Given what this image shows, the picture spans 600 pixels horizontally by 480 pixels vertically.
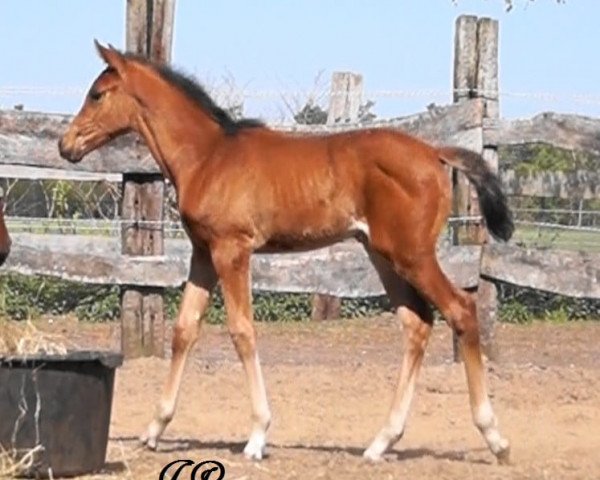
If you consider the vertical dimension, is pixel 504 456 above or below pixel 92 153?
below

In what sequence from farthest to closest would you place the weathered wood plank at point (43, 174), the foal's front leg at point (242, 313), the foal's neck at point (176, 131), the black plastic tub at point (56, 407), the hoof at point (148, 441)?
the weathered wood plank at point (43, 174) → the foal's neck at point (176, 131) → the hoof at point (148, 441) → the foal's front leg at point (242, 313) → the black plastic tub at point (56, 407)

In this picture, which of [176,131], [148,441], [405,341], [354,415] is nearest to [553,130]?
[354,415]

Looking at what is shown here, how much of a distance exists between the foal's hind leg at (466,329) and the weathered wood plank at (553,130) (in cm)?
338

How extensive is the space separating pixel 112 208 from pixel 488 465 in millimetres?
9580

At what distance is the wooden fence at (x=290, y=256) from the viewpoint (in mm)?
10375

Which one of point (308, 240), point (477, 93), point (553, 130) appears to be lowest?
point (308, 240)

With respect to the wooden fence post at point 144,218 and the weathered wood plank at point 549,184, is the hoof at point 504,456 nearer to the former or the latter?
the wooden fence post at point 144,218

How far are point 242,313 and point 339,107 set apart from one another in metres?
6.06

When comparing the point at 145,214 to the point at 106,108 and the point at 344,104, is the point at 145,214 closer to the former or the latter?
the point at 106,108

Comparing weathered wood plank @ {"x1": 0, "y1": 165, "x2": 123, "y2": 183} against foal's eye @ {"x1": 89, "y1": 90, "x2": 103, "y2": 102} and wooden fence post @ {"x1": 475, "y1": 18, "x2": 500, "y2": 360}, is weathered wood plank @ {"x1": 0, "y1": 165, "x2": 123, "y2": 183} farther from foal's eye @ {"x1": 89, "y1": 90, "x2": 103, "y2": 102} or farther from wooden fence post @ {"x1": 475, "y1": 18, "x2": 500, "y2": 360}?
foal's eye @ {"x1": 89, "y1": 90, "x2": 103, "y2": 102}

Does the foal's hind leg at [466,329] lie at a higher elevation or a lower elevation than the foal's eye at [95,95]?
lower

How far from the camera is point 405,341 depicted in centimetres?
744

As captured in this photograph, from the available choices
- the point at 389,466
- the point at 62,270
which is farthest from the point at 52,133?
the point at 389,466

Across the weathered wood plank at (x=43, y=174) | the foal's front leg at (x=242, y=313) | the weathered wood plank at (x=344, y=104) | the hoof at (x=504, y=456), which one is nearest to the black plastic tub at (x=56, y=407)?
the foal's front leg at (x=242, y=313)
